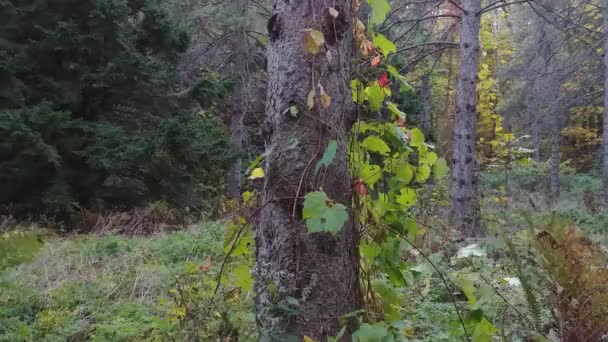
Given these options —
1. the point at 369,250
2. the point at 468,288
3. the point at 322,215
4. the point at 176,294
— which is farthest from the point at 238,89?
the point at 322,215

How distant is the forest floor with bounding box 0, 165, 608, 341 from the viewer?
1.94m

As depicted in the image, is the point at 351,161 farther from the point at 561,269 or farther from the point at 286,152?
the point at 561,269

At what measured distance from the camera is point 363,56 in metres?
1.96

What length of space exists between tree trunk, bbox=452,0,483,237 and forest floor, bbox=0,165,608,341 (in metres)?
2.19

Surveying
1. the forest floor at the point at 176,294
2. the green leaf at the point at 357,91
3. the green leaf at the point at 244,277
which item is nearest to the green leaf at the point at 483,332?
the forest floor at the point at 176,294

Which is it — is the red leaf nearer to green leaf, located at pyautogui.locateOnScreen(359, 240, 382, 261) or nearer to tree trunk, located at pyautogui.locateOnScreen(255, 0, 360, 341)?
tree trunk, located at pyautogui.locateOnScreen(255, 0, 360, 341)

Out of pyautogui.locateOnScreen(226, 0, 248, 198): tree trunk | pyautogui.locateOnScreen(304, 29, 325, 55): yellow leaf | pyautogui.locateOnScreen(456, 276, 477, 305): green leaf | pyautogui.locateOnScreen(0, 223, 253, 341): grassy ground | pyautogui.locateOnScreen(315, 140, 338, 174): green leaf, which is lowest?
pyautogui.locateOnScreen(0, 223, 253, 341): grassy ground

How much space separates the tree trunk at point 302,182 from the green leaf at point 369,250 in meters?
0.06

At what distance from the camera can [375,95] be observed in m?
2.00

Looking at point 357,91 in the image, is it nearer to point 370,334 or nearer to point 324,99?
point 324,99

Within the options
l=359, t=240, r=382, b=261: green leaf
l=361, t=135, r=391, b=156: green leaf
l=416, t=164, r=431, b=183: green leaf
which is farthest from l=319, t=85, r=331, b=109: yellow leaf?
l=416, t=164, r=431, b=183: green leaf

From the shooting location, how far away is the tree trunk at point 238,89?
39.3 ft

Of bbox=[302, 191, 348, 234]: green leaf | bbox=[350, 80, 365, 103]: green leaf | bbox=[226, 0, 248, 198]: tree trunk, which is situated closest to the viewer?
bbox=[302, 191, 348, 234]: green leaf

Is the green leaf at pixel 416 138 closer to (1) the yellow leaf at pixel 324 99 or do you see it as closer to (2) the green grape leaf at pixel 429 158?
(2) the green grape leaf at pixel 429 158
